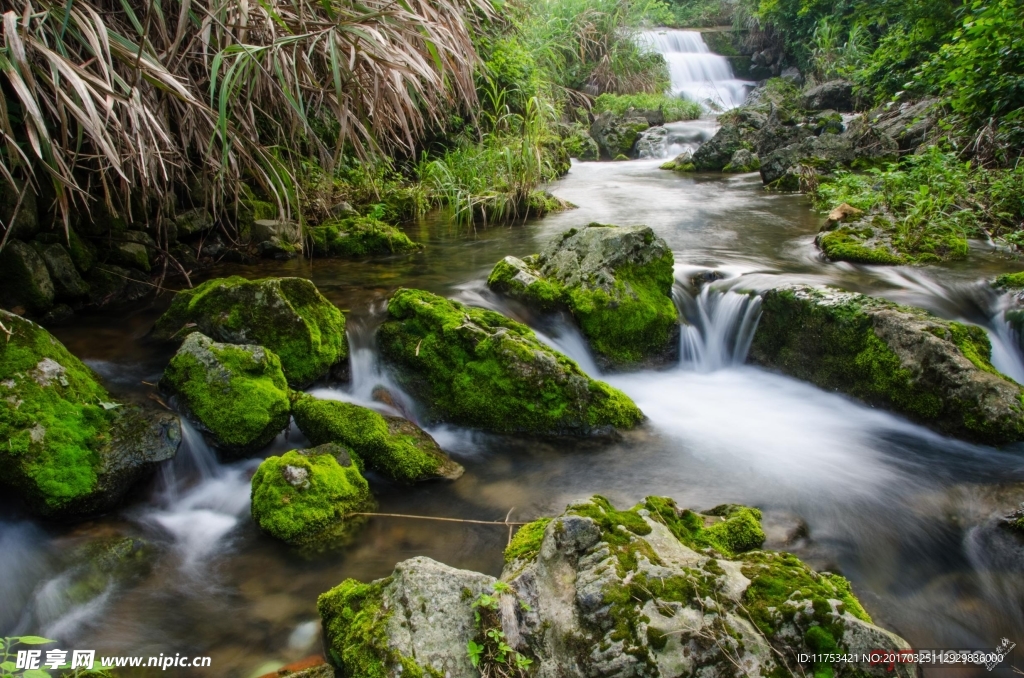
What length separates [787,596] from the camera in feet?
5.94

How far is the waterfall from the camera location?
775 inches

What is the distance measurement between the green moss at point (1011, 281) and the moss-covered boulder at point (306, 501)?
4.92 meters

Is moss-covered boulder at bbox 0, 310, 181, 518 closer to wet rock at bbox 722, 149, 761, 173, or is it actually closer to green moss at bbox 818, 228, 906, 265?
green moss at bbox 818, 228, 906, 265

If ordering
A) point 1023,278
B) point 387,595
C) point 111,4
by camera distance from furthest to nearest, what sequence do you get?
point 1023,278
point 111,4
point 387,595

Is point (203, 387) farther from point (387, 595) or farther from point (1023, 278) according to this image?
point (1023, 278)

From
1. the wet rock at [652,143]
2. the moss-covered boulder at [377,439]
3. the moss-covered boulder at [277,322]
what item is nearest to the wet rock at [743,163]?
the wet rock at [652,143]

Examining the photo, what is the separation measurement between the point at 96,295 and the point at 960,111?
9519 mm

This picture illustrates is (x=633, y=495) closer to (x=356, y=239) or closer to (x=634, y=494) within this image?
(x=634, y=494)

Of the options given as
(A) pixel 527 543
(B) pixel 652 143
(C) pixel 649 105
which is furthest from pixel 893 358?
(C) pixel 649 105

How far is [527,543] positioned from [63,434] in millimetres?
2216

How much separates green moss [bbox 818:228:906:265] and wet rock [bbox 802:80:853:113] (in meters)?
9.71

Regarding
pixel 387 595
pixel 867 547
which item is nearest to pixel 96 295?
pixel 387 595

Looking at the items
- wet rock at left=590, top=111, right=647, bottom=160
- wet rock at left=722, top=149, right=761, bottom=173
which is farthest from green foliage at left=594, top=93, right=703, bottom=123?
wet rock at left=722, top=149, right=761, bottom=173

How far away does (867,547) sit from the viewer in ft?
9.39
